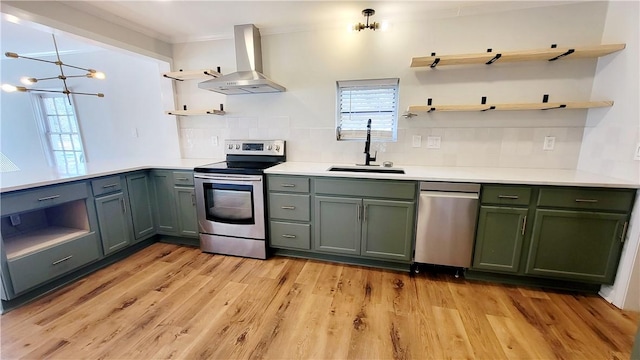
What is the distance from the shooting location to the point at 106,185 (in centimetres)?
222

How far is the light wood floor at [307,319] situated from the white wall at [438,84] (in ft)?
4.04

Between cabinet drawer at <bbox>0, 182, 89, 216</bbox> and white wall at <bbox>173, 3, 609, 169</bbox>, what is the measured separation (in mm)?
1521

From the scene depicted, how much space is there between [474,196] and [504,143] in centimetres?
83

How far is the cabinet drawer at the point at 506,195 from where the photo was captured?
72.0 inches

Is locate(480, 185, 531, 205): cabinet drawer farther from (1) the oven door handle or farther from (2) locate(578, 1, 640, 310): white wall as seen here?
(1) the oven door handle

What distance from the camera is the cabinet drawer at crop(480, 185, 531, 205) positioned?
1829 millimetres

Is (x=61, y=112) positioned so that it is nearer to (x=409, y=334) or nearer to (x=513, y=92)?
(x=409, y=334)

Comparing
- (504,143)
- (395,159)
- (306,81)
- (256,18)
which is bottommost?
(395,159)

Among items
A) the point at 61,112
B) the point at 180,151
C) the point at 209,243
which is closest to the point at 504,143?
the point at 209,243

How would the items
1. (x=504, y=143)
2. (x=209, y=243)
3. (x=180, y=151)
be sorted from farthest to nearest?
(x=180, y=151), (x=209, y=243), (x=504, y=143)

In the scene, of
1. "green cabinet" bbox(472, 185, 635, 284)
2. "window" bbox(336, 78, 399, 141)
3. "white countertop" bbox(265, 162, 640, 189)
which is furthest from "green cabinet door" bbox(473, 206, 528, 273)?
"window" bbox(336, 78, 399, 141)

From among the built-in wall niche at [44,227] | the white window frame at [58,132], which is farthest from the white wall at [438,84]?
the white window frame at [58,132]

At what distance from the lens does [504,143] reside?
7.58 feet

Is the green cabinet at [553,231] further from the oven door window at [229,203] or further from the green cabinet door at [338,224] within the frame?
the oven door window at [229,203]
